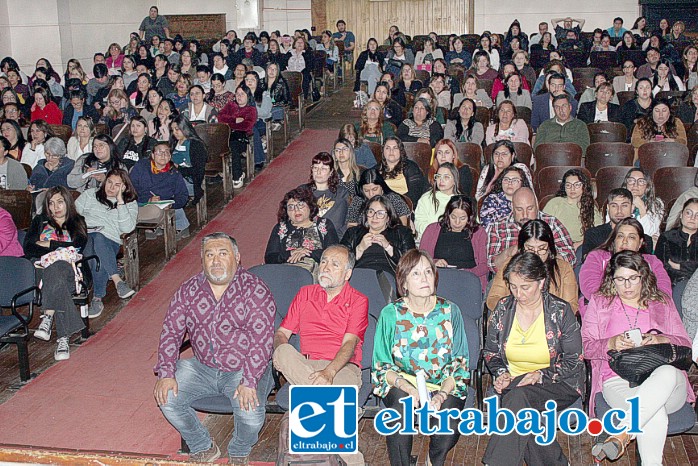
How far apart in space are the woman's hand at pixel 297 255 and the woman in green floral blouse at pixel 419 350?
4.39ft

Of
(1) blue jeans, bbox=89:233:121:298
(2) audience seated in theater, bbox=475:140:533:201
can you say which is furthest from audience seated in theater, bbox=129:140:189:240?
(2) audience seated in theater, bbox=475:140:533:201

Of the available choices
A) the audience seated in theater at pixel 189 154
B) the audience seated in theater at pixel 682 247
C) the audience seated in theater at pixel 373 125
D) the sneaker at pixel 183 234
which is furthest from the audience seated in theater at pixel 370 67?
the audience seated in theater at pixel 682 247

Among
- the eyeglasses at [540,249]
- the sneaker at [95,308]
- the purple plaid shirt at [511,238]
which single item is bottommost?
the sneaker at [95,308]

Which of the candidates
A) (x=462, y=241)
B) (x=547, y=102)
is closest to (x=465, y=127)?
(x=547, y=102)

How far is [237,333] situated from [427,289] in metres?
0.97

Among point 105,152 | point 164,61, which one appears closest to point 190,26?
point 164,61

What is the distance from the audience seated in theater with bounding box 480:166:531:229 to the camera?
572 centimetres

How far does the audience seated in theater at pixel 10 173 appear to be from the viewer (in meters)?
7.23

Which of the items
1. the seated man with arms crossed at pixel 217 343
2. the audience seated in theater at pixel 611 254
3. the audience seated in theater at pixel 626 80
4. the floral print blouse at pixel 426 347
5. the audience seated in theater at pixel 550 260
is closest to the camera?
the floral print blouse at pixel 426 347

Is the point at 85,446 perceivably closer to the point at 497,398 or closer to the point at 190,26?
the point at 497,398

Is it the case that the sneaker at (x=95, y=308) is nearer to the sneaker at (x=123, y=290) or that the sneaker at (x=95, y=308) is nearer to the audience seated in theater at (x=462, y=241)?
the sneaker at (x=123, y=290)

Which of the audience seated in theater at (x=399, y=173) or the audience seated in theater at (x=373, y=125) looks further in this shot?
the audience seated in theater at (x=373, y=125)

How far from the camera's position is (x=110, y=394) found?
488 cm

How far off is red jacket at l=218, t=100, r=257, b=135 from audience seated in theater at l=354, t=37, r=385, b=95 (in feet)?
8.39
